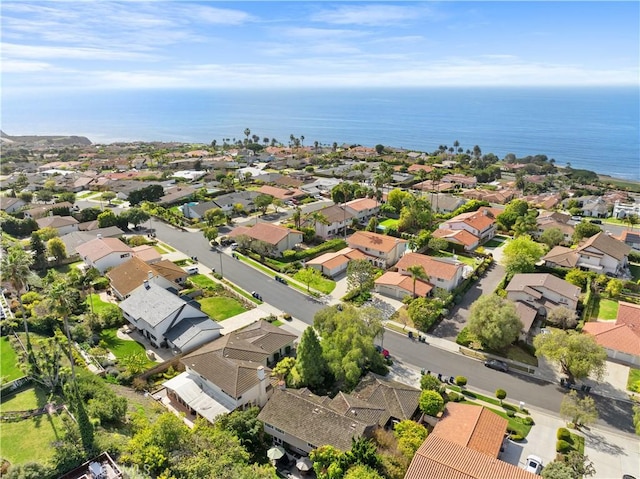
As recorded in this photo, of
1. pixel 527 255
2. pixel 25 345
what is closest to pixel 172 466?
pixel 25 345

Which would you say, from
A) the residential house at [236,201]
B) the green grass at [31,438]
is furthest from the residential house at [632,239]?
the green grass at [31,438]

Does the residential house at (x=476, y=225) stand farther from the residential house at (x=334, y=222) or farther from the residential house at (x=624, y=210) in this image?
→ the residential house at (x=624, y=210)

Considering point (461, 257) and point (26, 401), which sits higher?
point (461, 257)

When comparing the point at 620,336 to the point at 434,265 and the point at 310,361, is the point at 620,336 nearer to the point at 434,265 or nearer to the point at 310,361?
the point at 434,265

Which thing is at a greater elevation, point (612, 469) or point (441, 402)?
point (441, 402)

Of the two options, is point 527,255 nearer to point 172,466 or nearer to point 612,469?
point 612,469

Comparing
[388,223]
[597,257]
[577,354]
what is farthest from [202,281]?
[597,257]
